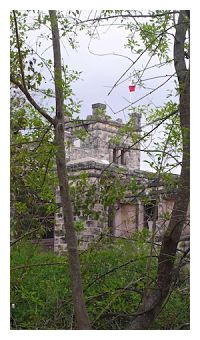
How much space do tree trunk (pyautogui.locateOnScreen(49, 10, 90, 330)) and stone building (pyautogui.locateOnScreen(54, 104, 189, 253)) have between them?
187 millimetres

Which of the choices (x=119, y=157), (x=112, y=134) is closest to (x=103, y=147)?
(x=112, y=134)

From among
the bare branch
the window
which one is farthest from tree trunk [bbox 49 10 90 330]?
the window

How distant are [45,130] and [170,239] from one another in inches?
26.9

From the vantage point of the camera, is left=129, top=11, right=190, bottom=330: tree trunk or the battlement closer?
left=129, top=11, right=190, bottom=330: tree trunk

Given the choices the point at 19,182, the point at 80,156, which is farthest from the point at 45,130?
the point at 80,156

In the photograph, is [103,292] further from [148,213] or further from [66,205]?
[66,205]

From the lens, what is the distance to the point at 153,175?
2.88 metres

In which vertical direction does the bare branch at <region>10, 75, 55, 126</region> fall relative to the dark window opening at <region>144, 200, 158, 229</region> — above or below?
above

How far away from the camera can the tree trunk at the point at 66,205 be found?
8.93ft

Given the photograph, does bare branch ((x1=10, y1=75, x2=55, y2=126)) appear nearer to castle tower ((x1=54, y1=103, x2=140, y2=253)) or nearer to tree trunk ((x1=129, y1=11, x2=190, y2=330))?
castle tower ((x1=54, y1=103, x2=140, y2=253))

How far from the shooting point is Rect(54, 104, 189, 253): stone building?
9.66 feet
